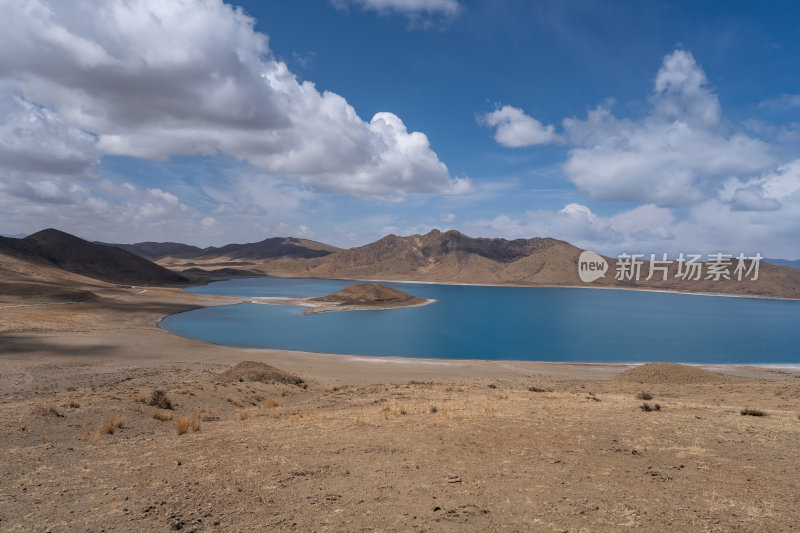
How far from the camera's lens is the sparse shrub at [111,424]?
988 centimetres

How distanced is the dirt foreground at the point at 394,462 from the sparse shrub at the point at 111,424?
0.04 metres

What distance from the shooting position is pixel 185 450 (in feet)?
28.0

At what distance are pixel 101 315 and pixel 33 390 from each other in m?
32.6

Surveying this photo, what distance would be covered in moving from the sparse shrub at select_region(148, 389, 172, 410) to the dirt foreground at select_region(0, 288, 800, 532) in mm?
49

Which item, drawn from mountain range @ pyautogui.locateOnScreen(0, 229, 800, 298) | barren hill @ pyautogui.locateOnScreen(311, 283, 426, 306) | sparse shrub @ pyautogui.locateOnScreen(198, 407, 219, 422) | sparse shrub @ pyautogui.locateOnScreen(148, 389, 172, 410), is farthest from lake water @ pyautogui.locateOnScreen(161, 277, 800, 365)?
mountain range @ pyautogui.locateOnScreen(0, 229, 800, 298)

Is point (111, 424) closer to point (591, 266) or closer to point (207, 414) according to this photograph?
point (207, 414)

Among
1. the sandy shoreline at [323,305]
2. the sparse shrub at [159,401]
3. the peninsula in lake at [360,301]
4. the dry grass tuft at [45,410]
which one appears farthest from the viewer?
the peninsula in lake at [360,301]

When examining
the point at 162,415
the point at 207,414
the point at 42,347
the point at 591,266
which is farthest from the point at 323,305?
the point at 591,266

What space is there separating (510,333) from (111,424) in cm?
4315

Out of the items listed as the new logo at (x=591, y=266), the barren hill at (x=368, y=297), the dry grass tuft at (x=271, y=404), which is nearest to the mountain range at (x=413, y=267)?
the new logo at (x=591, y=266)

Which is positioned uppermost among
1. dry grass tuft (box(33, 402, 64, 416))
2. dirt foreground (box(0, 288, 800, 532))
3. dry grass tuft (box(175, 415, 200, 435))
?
dirt foreground (box(0, 288, 800, 532))

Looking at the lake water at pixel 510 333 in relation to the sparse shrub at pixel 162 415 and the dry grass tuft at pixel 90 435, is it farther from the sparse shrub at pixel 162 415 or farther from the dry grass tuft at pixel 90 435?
the dry grass tuft at pixel 90 435

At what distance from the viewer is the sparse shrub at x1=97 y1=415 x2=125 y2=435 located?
9883mm

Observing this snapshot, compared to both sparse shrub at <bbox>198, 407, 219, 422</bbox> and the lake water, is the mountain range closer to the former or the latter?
the lake water
